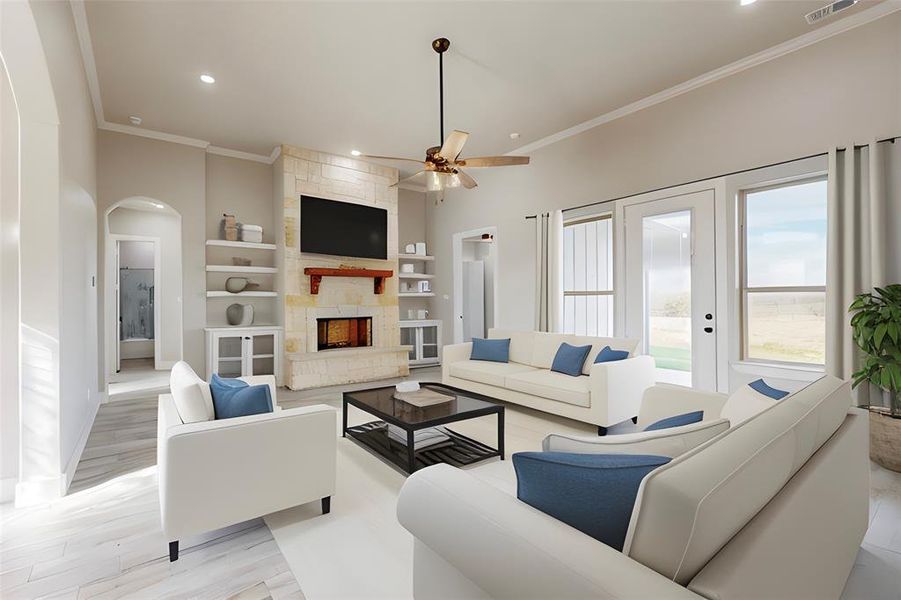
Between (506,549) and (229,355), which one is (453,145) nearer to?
(506,549)

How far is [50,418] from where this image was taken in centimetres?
251

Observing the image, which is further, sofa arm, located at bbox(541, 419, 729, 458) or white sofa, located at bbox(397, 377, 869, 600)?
sofa arm, located at bbox(541, 419, 729, 458)

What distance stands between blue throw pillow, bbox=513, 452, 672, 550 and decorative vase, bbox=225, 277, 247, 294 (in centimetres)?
564

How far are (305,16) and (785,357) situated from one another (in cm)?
469

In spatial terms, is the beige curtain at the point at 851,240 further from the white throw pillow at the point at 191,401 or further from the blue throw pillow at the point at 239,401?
the white throw pillow at the point at 191,401

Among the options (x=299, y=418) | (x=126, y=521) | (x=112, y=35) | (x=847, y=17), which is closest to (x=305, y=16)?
(x=112, y=35)

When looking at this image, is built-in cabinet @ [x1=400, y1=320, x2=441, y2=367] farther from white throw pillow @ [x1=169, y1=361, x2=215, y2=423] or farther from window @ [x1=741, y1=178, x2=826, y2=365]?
white throw pillow @ [x1=169, y1=361, x2=215, y2=423]

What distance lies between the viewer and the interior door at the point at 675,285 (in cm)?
404

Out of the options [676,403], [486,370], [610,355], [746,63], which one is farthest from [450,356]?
[746,63]

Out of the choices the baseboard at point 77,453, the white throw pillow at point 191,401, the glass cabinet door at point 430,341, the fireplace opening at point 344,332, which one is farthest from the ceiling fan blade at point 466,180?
the glass cabinet door at point 430,341

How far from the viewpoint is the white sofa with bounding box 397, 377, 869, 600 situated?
784 mm

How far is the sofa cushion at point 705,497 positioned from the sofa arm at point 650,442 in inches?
4.4

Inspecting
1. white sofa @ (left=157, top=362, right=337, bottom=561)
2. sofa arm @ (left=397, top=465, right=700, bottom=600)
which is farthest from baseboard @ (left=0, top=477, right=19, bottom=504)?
sofa arm @ (left=397, top=465, right=700, bottom=600)

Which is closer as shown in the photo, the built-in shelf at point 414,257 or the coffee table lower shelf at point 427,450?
the coffee table lower shelf at point 427,450
